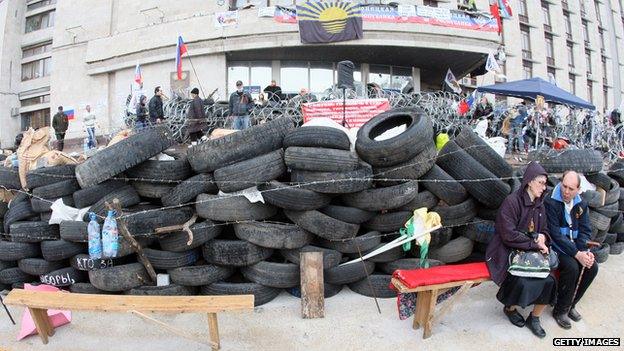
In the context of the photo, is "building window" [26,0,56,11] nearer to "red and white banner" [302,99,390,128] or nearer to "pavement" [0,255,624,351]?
"red and white banner" [302,99,390,128]

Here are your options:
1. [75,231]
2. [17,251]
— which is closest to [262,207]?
[75,231]

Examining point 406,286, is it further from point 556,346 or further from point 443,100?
point 443,100

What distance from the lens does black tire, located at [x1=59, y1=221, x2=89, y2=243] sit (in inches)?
173

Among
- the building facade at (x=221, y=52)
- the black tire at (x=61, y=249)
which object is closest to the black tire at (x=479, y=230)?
the black tire at (x=61, y=249)

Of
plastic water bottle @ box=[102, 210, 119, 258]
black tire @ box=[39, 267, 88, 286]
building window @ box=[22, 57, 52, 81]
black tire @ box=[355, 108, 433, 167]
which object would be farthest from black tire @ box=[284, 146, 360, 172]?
building window @ box=[22, 57, 52, 81]

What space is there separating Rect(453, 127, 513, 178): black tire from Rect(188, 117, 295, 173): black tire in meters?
2.66

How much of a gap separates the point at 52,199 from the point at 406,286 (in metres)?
4.49

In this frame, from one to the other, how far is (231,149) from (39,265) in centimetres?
288

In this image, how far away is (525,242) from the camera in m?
3.69

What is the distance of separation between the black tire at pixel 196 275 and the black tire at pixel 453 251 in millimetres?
2712

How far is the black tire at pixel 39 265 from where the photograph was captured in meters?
4.71

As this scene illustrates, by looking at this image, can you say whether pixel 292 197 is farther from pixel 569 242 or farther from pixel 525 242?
pixel 569 242

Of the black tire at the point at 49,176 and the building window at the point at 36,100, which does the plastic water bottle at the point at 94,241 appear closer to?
the black tire at the point at 49,176

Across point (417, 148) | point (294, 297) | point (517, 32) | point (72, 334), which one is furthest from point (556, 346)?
point (517, 32)
